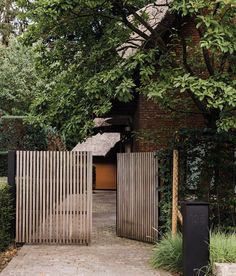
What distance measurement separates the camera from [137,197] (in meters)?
10.9

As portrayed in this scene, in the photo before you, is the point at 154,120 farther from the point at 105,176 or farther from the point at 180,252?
the point at 105,176

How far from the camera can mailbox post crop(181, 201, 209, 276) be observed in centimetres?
672

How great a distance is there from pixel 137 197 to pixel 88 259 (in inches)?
102

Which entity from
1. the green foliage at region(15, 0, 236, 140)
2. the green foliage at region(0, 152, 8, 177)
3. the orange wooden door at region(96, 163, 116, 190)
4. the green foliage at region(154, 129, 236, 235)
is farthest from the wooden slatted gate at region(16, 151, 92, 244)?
the orange wooden door at region(96, 163, 116, 190)

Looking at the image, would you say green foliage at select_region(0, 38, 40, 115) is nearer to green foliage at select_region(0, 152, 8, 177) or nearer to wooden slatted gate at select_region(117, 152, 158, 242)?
green foliage at select_region(0, 152, 8, 177)

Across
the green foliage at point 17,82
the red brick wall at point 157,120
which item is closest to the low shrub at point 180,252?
the red brick wall at point 157,120

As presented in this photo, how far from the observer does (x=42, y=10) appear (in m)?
8.32

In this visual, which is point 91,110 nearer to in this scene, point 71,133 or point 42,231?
point 71,133

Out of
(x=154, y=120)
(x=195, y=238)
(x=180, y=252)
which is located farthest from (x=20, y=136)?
(x=195, y=238)

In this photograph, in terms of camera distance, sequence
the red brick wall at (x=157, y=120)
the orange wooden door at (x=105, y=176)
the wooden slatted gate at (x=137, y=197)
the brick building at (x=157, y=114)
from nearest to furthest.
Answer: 1. the wooden slatted gate at (x=137, y=197)
2. the brick building at (x=157, y=114)
3. the red brick wall at (x=157, y=120)
4. the orange wooden door at (x=105, y=176)

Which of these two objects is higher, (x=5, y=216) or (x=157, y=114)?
(x=157, y=114)

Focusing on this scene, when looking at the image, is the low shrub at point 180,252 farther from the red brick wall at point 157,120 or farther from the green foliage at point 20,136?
the green foliage at point 20,136

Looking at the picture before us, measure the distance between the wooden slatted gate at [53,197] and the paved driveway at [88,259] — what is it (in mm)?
320

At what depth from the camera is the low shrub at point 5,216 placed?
935cm
